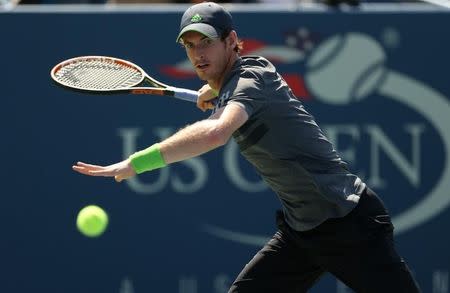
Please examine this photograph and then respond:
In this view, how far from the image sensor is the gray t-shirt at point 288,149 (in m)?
4.23

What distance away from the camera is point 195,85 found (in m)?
6.54

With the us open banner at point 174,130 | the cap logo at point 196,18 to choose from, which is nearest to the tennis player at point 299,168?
the cap logo at point 196,18

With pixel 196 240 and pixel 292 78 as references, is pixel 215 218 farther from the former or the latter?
pixel 292 78

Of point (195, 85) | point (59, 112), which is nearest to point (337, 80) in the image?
point (195, 85)

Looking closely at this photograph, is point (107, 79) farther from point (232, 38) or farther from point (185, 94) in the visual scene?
point (232, 38)

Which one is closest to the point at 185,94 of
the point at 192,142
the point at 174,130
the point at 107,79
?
the point at 107,79

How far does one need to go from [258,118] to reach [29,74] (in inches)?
106

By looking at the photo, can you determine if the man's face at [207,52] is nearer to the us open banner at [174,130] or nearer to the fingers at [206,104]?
the fingers at [206,104]

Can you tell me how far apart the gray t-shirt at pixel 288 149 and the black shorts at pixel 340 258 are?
65 millimetres

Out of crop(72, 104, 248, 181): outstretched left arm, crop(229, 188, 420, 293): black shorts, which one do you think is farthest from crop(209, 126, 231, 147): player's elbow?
crop(229, 188, 420, 293): black shorts

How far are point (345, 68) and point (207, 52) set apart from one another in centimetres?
243

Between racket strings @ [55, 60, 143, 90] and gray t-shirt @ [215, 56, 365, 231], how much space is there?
0.88 m

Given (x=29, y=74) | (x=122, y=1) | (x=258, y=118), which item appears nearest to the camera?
(x=258, y=118)

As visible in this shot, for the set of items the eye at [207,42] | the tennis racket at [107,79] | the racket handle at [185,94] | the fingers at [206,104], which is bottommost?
the fingers at [206,104]
